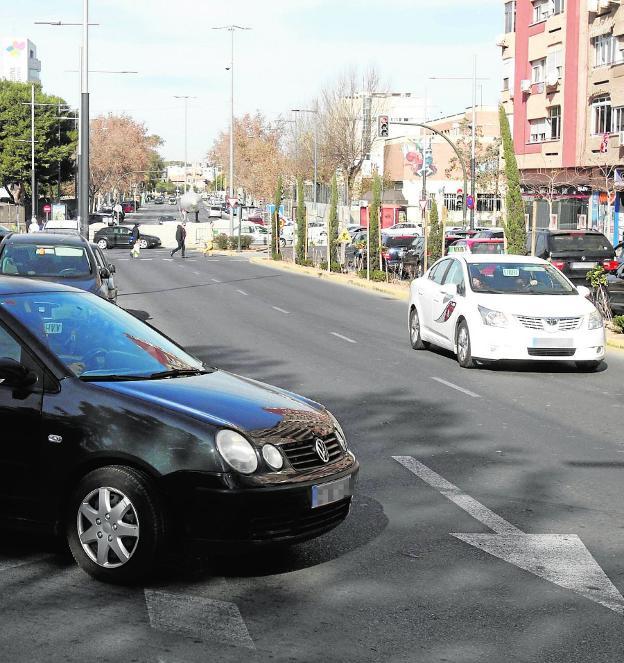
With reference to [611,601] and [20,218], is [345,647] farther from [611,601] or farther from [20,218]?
[20,218]

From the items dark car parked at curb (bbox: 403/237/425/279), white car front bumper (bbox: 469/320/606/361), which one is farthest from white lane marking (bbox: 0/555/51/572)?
dark car parked at curb (bbox: 403/237/425/279)

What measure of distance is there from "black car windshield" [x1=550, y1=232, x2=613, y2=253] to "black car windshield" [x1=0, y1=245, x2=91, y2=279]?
45.9ft

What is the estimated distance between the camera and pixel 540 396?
1348cm

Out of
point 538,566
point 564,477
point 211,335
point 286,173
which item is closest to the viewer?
point 538,566

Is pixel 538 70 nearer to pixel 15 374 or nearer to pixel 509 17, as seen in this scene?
pixel 509 17

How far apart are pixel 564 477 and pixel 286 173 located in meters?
100

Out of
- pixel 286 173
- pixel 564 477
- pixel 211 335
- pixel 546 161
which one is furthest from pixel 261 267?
pixel 286 173

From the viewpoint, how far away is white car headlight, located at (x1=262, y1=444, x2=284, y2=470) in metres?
5.91

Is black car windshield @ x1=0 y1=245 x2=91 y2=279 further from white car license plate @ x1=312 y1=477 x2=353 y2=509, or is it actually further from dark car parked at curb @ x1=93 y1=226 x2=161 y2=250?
dark car parked at curb @ x1=93 y1=226 x2=161 y2=250

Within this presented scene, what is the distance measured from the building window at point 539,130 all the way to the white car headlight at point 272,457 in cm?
5388

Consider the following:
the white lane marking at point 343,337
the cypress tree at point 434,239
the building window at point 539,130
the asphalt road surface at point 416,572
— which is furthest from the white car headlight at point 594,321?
the building window at point 539,130

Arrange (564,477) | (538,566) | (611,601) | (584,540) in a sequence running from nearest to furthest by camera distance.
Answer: (611,601) < (538,566) < (584,540) < (564,477)

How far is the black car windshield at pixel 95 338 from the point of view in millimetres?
6570

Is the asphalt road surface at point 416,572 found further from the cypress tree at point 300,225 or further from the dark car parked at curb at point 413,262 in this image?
the cypress tree at point 300,225
